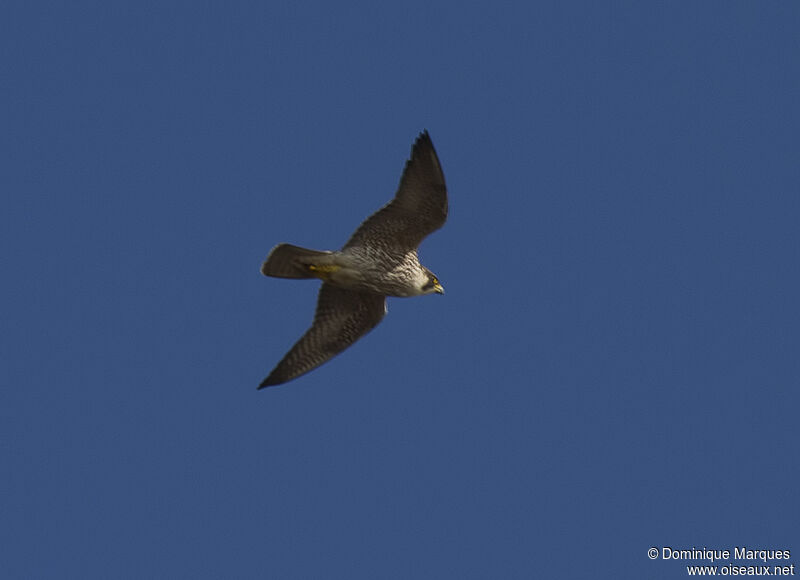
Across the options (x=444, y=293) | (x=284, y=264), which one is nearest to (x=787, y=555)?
(x=444, y=293)

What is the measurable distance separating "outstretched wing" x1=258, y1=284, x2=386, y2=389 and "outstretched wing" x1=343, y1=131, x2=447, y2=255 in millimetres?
1004

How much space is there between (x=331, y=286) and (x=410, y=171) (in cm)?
188

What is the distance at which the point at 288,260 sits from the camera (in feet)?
36.6

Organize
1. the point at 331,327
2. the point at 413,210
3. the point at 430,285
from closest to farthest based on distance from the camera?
1. the point at 413,210
2. the point at 430,285
3. the point at 331,327

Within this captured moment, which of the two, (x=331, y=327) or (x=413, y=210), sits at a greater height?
(x=413, y=210)

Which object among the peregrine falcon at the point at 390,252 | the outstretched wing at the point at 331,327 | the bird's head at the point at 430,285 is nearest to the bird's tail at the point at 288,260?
the peregrine falcon at the point at 390,252

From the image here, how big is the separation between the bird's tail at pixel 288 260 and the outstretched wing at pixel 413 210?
1.32 feet

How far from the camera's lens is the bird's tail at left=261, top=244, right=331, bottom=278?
11.1 meters

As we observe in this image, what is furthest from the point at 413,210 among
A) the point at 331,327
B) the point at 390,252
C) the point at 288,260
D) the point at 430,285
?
the point at 331,327

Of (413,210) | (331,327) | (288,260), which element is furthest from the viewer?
(331,327)

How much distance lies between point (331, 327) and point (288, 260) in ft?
4.18

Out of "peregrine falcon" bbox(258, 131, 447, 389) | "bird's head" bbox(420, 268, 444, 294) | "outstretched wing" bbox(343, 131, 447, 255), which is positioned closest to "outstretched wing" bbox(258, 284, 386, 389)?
"peregrine falcon" bbox(258, 131, 447, 389)

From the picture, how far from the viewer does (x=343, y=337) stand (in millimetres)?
12125

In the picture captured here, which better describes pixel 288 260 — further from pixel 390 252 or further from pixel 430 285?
pixel 430 285
